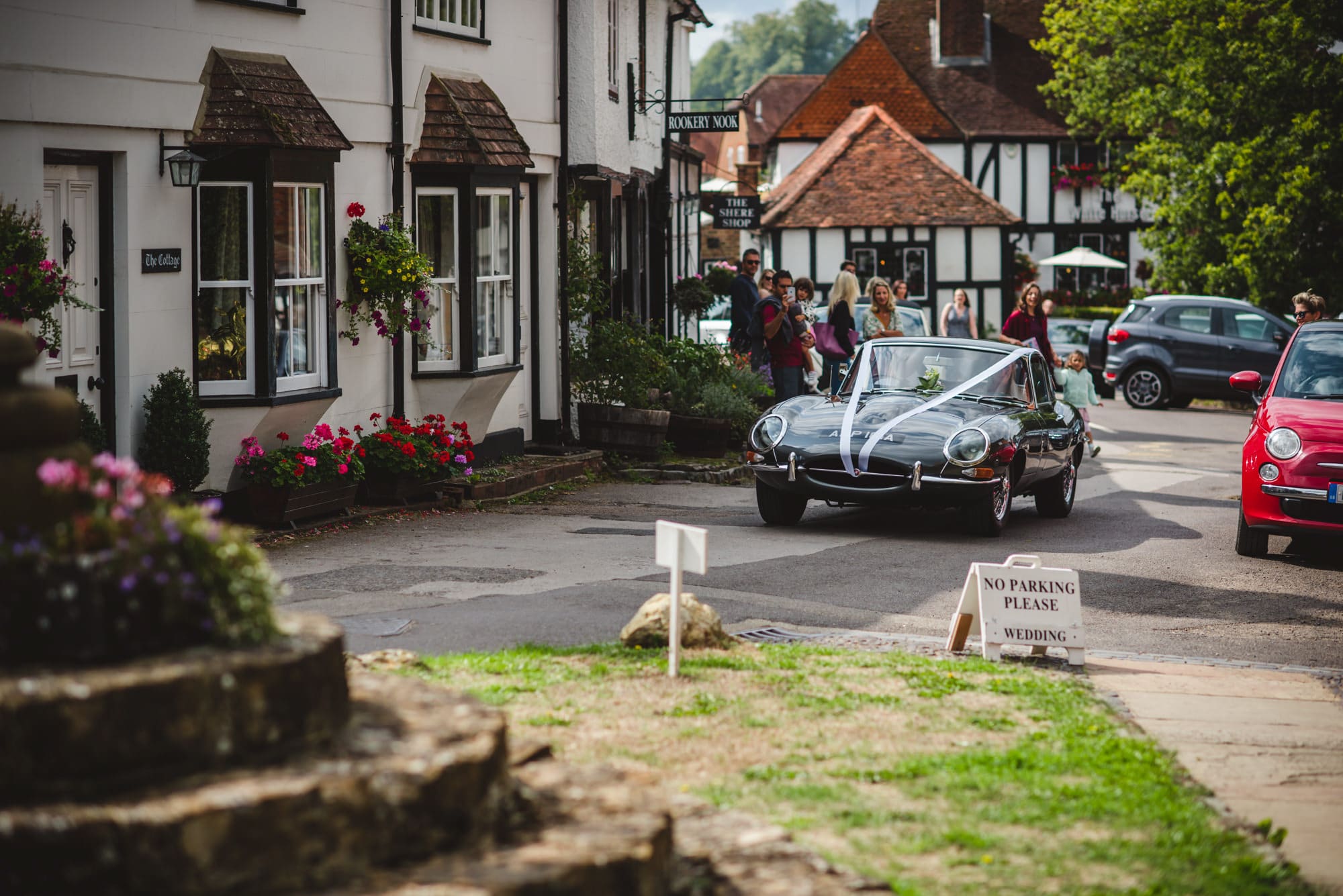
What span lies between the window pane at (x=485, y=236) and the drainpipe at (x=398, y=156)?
46.3 inches

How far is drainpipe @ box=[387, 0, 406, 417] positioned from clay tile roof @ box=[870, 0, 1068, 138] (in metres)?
36.9

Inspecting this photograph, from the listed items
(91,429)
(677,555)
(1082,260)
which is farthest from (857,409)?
(1082,260)

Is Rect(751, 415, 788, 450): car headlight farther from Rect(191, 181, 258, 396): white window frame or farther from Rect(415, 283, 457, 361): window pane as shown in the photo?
Rect(191, 181, 258, 396): white window frame

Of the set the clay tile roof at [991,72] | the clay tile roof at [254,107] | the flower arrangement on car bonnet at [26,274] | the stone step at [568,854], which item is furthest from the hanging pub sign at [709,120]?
the clay tile roof at [991,72]

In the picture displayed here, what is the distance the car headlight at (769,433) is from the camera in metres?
13.3

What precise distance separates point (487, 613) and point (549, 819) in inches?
193

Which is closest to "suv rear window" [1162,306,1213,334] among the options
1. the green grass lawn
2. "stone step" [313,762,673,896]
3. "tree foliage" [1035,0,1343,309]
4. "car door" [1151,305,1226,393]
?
"car door" [1151,305,1226,393]

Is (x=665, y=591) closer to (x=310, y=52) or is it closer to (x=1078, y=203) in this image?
(x=310, y=52)

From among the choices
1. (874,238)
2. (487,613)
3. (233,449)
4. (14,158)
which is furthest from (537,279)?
(874,238)

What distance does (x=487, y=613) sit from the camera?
9102mm

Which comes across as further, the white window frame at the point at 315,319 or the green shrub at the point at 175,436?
the white window frame at the point at 315,319

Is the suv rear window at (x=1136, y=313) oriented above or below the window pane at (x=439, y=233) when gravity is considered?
below

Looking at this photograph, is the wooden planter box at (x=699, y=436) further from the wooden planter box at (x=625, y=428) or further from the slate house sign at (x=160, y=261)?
the slate house sign at (x=160, y=261)

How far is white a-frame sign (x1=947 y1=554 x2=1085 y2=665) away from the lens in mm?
8297
